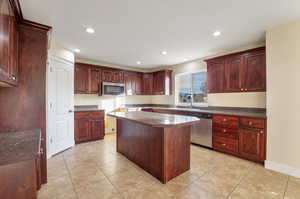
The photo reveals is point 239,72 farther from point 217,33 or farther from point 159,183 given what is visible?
point 159,183

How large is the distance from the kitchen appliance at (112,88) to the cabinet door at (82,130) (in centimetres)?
109

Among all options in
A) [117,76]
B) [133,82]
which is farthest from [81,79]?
[133,82]

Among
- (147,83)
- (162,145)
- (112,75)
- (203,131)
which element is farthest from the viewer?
(147,83)

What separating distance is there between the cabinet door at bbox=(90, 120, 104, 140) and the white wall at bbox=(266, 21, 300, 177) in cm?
402

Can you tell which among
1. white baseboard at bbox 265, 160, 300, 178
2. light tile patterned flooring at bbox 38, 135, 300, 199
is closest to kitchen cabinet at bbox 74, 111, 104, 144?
light tile patterned flooring at bbox 38, 135, 300, 199

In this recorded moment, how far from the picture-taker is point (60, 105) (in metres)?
3.38

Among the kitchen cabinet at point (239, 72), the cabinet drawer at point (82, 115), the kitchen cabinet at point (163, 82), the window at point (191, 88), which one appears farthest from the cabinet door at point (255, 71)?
the cabinet drawer at point (82, 115)

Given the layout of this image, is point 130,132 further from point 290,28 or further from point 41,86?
point 290,28

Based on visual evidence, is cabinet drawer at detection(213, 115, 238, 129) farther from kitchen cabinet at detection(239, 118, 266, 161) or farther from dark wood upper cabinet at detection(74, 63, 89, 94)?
dark wood upper cabinet at detection(74, 63, 89, 94)

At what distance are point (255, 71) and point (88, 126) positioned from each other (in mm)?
4349

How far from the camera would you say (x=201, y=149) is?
3557 millimetres

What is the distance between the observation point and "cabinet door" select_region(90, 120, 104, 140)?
13.8 feet

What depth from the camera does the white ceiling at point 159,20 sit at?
1879 mm

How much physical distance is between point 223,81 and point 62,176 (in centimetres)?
384
